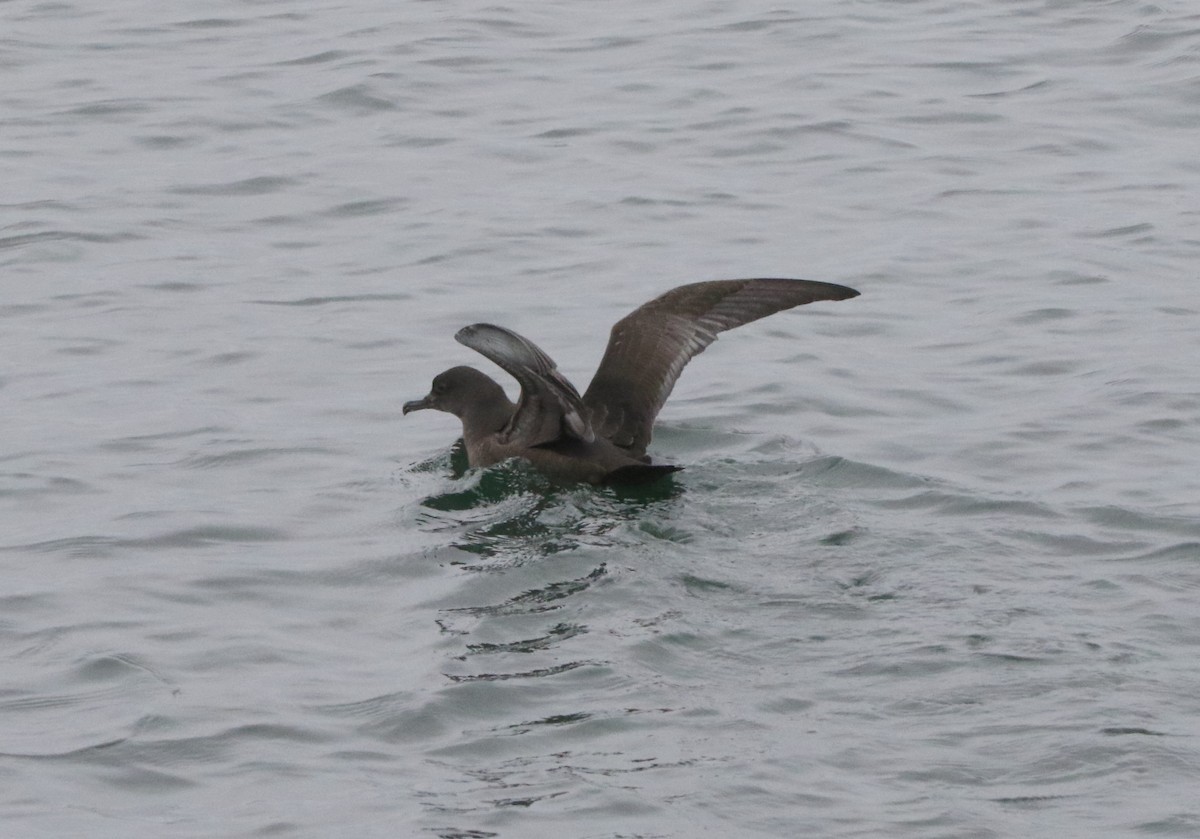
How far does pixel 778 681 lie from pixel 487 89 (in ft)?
34.9

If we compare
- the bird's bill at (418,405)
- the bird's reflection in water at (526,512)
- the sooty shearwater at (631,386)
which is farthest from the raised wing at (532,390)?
the bird's bill at (418,405)

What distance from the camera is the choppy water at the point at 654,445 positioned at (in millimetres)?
6176

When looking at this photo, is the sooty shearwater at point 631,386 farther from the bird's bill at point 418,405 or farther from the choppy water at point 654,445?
the bird's bill at point 418,405

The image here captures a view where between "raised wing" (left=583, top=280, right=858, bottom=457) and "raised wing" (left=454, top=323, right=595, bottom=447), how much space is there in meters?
0.25

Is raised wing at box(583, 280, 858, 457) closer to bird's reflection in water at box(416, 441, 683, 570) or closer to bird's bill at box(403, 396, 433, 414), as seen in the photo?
bird's reflection in water at box(416, 441, 683, 570)

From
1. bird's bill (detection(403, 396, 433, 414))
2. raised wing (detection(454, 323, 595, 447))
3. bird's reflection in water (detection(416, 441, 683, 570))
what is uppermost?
raised wing (detection(454, 323, 595, 447))

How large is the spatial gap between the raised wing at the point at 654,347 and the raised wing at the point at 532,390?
254mm

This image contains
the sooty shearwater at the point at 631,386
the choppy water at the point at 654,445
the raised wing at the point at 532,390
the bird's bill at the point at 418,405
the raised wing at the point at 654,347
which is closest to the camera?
the choppy water at the point at 654,445

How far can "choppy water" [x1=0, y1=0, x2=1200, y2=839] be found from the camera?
20.3ft

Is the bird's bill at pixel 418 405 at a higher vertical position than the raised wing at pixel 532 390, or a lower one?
lower

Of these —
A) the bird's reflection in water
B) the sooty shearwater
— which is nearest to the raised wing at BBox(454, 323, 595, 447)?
the sooty shearwater

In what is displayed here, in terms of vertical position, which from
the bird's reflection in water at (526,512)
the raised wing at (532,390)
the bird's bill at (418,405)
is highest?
the raised wing at (532,390)

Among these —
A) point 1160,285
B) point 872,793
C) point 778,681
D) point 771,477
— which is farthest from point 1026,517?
point 1160,285

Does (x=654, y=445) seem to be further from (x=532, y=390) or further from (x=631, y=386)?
(x=532, y=390)
